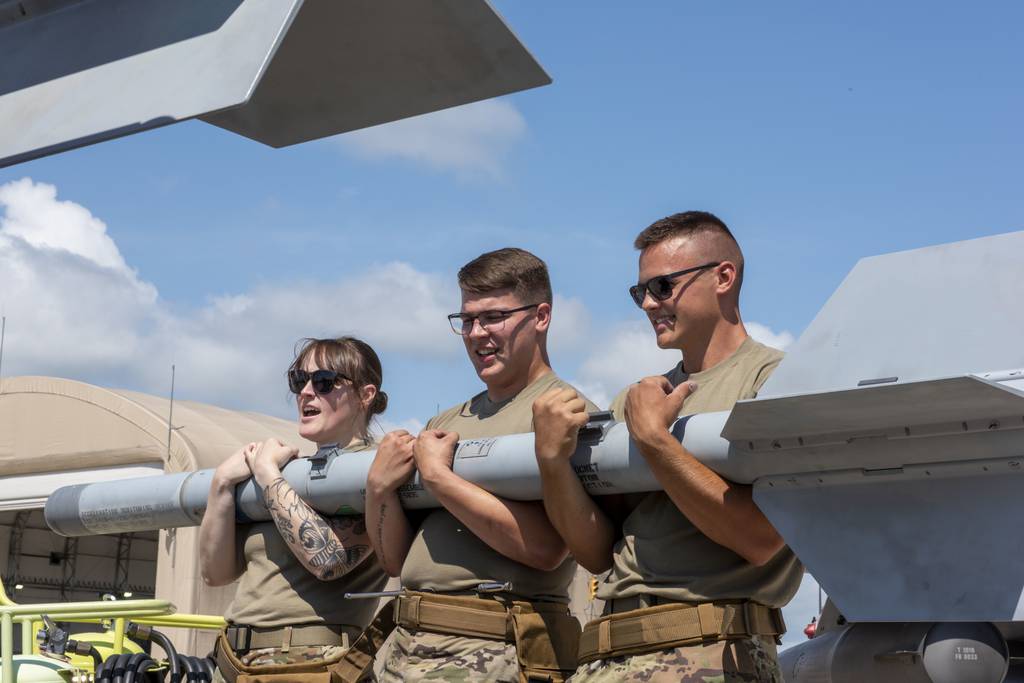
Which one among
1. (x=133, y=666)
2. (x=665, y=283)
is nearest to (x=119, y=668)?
(x=133, y=666)

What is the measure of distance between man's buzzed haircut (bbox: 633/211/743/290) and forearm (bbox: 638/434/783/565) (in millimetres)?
704

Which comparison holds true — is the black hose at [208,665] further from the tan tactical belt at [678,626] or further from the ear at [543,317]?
the tan tactical belt at [678,626]

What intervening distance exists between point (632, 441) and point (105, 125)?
61.8 inches

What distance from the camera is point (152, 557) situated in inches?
1114

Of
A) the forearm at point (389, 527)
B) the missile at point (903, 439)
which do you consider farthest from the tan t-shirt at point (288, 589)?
the missile at point (903, 439)

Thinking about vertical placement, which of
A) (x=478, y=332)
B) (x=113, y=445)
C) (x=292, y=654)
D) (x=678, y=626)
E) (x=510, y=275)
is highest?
(x=113, y=445)

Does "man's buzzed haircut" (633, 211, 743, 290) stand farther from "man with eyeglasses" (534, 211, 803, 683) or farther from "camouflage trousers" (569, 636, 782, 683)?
"camouflage trousers" (569, 636, 782, 683)

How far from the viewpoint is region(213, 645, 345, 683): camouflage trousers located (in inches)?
167

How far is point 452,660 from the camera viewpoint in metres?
3.53

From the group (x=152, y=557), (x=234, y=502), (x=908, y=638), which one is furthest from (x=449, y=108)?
(x=152, y=557)

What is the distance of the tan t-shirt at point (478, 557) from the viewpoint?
366 centimetres

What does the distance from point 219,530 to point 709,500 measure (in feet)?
6.88

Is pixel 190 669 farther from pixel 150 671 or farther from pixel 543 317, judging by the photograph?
pixel 543 317

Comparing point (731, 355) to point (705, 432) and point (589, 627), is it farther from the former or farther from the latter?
point (589, 627)
